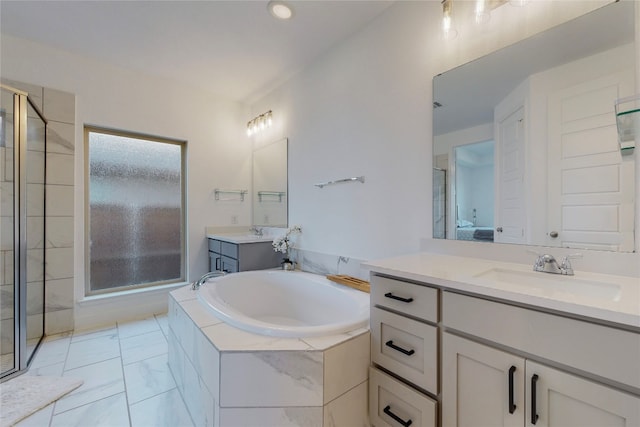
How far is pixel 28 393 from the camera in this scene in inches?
62.9

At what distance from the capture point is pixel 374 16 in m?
1.98

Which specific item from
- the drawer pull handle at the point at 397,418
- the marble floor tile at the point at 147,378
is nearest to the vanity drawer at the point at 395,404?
the drawer pull handle at the point at 397,418

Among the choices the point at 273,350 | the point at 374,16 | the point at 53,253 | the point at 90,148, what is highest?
the point at 374,16

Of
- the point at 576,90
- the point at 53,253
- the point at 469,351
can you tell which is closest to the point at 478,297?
the point at 469,351

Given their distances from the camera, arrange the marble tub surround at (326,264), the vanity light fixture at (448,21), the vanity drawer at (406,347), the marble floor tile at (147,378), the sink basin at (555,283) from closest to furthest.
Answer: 1. the sink basin at (555,283)
2. the vanity drawer at (406,347)
3. the vanity light fixture at (448,21)
4. the marble floor tile at (147,378)
5. the marble tub surround at (326,264)

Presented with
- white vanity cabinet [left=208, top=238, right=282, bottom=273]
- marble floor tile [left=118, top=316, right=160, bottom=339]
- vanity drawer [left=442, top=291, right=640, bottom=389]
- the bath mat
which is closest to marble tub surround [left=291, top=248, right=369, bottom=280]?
white vanity cabinet [left=208, top=238, right=282, bottom=273]

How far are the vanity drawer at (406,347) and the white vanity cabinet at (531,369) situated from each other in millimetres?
55

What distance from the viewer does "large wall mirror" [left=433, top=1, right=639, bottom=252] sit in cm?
110

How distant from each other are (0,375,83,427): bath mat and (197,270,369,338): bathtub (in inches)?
37.4

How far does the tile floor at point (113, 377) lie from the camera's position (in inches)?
56.6

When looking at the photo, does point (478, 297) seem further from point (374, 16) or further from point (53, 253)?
point (53, 253)

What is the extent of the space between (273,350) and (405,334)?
1.88 feet

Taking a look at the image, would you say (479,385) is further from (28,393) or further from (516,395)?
(28,393)

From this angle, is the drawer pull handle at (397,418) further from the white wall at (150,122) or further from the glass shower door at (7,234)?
the white wall at (150,122)
